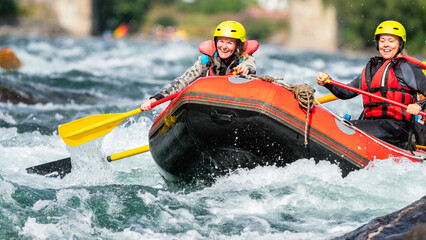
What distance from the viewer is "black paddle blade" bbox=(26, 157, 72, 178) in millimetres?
5709

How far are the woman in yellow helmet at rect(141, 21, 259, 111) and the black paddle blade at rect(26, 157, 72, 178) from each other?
113 cm

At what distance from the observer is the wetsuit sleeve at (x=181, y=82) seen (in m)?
5.36

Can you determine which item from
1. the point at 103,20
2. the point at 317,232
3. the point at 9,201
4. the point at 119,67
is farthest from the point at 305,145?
the point at 103,20

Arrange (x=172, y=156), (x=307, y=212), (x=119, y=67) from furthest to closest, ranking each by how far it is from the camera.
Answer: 1. (x=119, y=67)
2. (x=172, y=156)
3. (x=307, y=212)

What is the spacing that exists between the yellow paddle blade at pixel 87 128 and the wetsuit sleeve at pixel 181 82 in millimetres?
415

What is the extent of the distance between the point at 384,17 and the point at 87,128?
2489cm

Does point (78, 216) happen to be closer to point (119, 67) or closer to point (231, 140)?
point (231, 140)

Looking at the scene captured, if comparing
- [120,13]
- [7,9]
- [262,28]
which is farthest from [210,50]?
[120,13]

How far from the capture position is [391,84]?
5.20m

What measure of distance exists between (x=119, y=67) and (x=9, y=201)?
13.4 m

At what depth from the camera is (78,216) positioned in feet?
14.2

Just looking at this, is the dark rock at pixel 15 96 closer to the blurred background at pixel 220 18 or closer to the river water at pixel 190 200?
the river water at pixel 190 200

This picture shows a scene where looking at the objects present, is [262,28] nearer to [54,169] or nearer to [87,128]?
[54,169]

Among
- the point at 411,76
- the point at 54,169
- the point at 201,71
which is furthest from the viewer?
the point at 54,169
